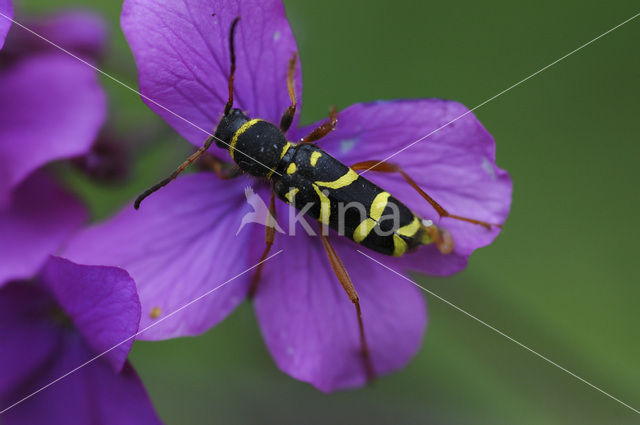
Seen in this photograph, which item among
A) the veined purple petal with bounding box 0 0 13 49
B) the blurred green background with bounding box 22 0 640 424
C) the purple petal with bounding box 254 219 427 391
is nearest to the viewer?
the veined purple petal with bounding box 0 0 13 49

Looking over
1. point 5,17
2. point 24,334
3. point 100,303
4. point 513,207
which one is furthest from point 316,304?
point 513,207

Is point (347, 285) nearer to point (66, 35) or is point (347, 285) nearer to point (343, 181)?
point (343, 181)

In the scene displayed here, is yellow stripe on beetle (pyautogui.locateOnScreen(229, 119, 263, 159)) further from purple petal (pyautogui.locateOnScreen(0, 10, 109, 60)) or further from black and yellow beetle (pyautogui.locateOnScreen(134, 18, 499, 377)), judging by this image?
purple petal (pyautogui.locateOnScreen(0, 10, 109, 60))

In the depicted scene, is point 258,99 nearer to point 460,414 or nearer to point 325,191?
point 325,191

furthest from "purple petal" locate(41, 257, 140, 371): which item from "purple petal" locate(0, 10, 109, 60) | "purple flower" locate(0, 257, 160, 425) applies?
"purple petal" locate(0, 10, 109, 60)

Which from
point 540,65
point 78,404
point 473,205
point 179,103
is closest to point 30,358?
point 78,404

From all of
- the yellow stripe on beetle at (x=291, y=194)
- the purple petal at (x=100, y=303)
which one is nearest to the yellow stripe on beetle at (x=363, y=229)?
the yellow stripe on beetle at (x=291, y=194)
